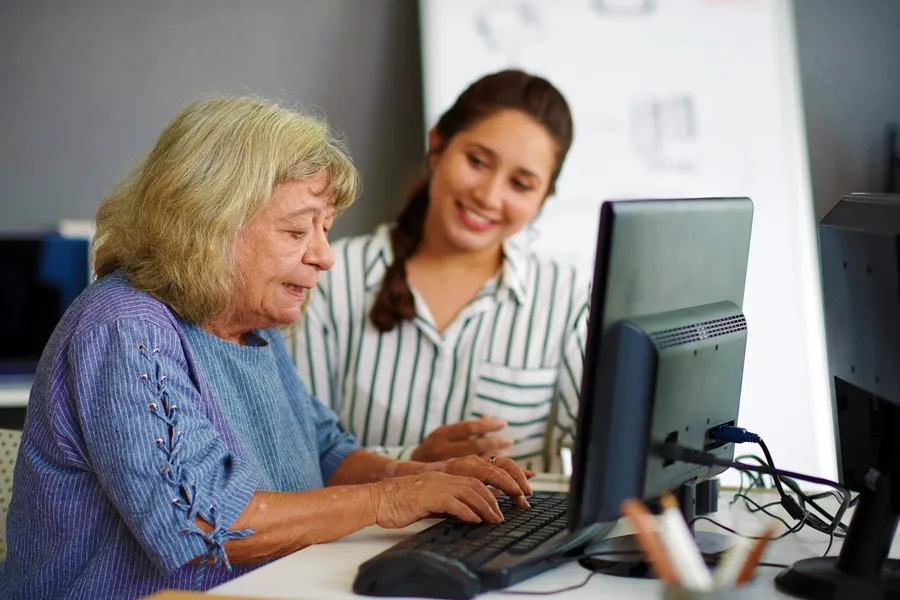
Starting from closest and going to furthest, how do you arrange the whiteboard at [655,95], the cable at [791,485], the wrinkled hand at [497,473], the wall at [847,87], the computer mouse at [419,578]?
the computer mouse at [419,578], the cable at [791,485], the wrinkled hand at [497,473], the whiteboard at [655,95], the wall at [847,87]

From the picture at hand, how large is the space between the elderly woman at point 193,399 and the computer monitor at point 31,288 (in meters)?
1.62

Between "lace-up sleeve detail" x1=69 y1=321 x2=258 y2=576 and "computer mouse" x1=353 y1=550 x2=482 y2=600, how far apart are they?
0.75ft

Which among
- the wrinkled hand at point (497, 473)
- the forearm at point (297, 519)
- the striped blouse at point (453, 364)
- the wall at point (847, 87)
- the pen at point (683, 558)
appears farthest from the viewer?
the wall at point (847, 87)

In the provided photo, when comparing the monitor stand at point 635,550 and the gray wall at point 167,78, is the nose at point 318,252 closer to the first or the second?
the monitor stand at point 635,550

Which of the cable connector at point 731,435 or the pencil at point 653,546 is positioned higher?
the cable connector at point 731,435

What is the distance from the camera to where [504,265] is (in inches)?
91.5

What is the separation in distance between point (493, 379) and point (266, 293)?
87 centimetres

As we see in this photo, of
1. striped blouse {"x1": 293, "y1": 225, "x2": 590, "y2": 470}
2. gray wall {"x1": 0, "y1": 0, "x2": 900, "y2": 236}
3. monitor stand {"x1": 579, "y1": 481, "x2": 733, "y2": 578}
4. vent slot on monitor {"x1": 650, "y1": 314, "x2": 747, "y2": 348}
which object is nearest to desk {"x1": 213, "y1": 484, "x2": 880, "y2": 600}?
monitor stand {"x1": 579, "y1": 481, "x2": 733, "y2": 578}

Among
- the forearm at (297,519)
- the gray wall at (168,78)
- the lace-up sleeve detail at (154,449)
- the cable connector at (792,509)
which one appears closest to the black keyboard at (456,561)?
the forearm at (297,519)

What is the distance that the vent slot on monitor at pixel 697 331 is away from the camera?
1.06m

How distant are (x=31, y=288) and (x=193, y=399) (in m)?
1.92

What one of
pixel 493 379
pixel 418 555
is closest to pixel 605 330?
pixel 418 555

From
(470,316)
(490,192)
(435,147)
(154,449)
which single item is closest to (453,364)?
(470,316)

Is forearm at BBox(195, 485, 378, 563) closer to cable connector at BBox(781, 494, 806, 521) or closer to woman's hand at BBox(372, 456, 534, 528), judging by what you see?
woman's hand at BBox(372, 456, 534, 528)
